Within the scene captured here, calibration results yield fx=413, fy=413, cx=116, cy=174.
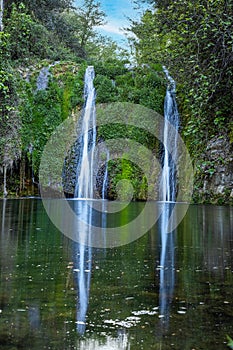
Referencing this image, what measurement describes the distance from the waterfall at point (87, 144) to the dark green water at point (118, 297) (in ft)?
36.9

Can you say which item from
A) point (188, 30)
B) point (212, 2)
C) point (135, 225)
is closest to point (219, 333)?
point (135, 225)

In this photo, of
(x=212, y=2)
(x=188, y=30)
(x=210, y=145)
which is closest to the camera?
(x=212, y=2)

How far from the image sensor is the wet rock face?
12109 millimetres

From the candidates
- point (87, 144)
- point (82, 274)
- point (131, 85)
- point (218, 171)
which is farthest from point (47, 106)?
point (82, 274)

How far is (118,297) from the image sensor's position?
7.73 ft

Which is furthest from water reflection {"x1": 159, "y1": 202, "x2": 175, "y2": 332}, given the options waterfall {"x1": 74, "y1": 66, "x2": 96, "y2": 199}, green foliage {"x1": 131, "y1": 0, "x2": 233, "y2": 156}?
waterfall {"x1": 74, "y1": 66, "x2": 96, "y2": 199}

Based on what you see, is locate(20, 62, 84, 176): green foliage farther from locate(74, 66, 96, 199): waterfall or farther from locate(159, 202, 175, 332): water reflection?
locate(159, 202, 175, 332): water reflection

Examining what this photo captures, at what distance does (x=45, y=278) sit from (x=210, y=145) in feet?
35.3

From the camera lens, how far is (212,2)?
9867 mm

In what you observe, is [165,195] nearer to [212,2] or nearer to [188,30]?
[188,30]

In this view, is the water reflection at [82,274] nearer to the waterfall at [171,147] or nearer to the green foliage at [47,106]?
the waterfall at [171,147]

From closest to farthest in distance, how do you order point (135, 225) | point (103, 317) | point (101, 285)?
point (103, 317) → point (101, 285) → point (135, 225)

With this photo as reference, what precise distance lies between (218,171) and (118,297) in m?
10.5

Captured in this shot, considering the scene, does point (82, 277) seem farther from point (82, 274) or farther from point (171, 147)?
point (171, 147)
